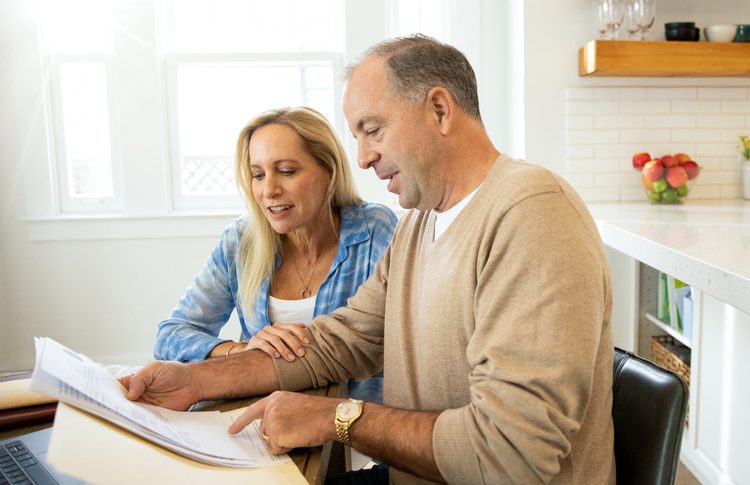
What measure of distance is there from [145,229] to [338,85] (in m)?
1.38

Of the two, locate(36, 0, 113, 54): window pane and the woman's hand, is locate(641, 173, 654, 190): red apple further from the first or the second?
locate(36, 0, 113, 54): window pane

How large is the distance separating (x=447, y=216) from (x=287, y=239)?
873mm

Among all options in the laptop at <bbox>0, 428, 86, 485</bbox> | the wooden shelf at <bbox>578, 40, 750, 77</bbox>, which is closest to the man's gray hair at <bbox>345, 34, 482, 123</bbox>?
the laptop at <bbox>0, 428, 86, 485</bbox>

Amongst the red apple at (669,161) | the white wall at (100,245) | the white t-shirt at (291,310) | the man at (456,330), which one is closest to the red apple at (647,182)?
the red apple at (669,161)

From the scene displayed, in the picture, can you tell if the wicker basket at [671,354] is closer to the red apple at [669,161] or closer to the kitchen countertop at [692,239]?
the kitchen countertop at [692,239]

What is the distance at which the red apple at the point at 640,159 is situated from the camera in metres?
3.33

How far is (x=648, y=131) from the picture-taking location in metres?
3.42

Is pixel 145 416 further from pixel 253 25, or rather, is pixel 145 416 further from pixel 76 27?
pixel 76 27

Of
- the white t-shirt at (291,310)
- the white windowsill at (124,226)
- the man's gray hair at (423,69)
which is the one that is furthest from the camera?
the white windowsill at (124,226)

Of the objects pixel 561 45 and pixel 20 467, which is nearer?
pixel 20 467

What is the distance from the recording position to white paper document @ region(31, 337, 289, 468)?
86cm

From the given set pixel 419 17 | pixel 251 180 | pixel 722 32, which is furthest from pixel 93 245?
pixel 722 32

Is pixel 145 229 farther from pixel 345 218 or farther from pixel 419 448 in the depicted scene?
pixel 419 448

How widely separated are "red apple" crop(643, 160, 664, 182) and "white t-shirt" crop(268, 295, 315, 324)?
7.04 ft
